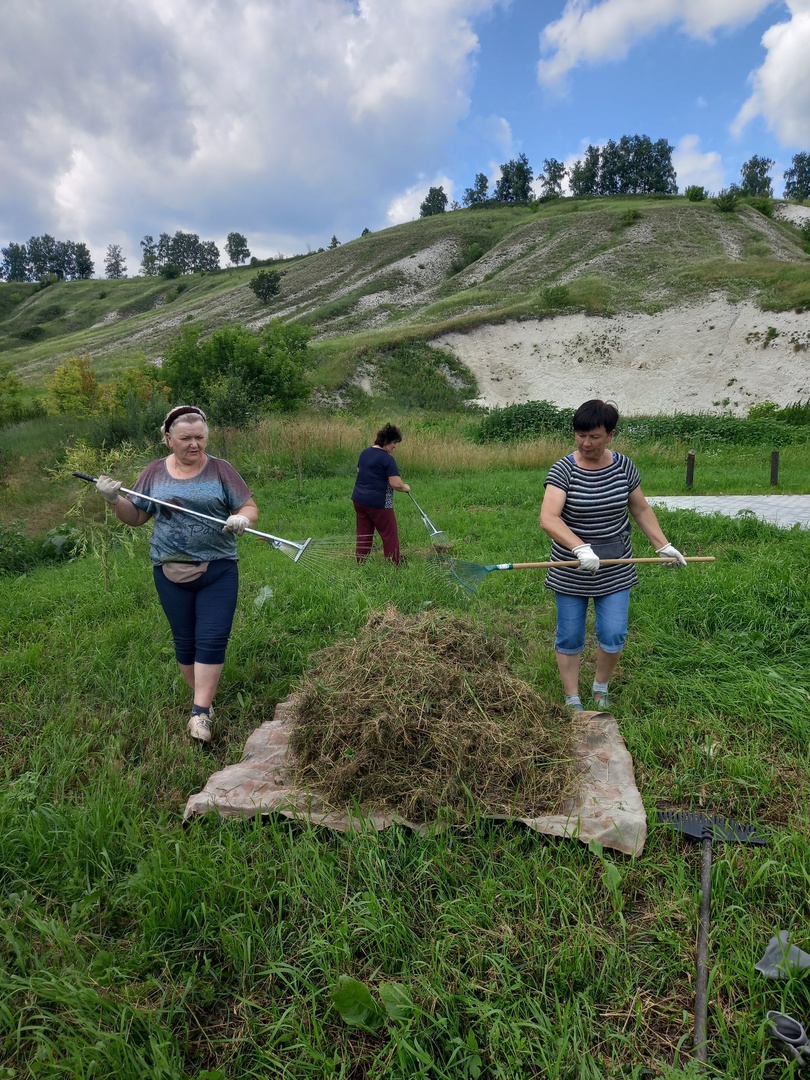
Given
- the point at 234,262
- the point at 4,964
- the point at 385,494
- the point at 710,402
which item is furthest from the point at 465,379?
the point at 234,262

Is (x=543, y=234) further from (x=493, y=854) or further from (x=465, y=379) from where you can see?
(x=493, y=854)

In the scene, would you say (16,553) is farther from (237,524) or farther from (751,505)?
(751,505)

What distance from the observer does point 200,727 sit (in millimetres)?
3133

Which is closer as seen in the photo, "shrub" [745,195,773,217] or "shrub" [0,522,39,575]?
"shrub" [0,522,39,575]

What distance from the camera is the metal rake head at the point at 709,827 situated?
2244 millimetres

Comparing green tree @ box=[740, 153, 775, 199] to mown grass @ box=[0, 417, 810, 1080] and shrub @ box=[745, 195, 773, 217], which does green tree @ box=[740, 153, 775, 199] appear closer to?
shrub @ box=[745, 195, 773, 217]

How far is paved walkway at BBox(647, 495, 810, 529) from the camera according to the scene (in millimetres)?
7441

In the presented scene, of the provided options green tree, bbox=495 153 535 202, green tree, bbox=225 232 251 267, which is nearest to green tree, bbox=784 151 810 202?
green tree, bbox=495 153 535 202

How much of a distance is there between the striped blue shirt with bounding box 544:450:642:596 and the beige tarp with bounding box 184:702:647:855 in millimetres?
719

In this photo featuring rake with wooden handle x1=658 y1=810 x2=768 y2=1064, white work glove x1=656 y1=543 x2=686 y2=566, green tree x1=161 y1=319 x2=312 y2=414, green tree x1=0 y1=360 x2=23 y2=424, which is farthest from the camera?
green tree x1=0 y1=360 x2=23 y2=424

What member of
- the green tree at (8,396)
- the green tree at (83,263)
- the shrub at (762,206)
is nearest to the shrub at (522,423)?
the green tree at (8,396)

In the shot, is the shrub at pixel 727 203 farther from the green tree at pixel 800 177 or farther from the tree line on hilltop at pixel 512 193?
the green tree at pixel 800 177

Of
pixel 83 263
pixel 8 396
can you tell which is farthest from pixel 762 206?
pixel 83 263

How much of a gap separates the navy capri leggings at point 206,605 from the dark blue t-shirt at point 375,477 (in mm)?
2641
